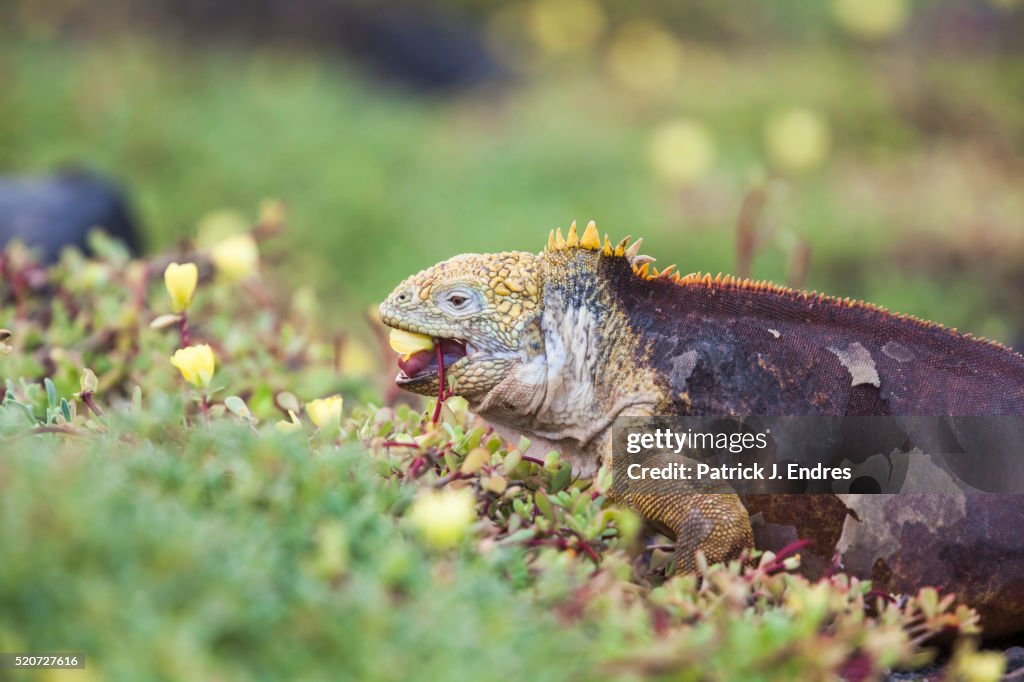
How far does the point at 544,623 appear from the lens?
185cm

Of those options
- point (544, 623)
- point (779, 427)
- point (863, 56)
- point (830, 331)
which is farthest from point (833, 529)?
point (863, 56)

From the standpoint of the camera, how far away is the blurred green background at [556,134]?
6.87m

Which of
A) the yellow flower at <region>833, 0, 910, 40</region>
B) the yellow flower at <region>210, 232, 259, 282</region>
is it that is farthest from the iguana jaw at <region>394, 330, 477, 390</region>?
the yellow flower at <region>833, 0, 910, 40</region>

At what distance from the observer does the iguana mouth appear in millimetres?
2713

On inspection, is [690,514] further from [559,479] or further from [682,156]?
[682,156]

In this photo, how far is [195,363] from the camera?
2520 millimetres

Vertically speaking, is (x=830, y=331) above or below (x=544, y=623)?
above

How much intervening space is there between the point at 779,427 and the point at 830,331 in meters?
0.26

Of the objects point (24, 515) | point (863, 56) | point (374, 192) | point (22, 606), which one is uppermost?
point (863, 56)

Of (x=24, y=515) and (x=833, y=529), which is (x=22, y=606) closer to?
(x=24, y=515)

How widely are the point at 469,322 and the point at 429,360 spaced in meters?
0.13

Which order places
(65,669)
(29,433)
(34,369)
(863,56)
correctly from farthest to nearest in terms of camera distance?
(863,56) → (34,369) → (29,433) → (65,669)

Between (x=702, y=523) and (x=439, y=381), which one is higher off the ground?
(x=439, y=381)

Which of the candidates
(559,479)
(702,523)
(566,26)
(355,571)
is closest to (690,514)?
(702,523)
